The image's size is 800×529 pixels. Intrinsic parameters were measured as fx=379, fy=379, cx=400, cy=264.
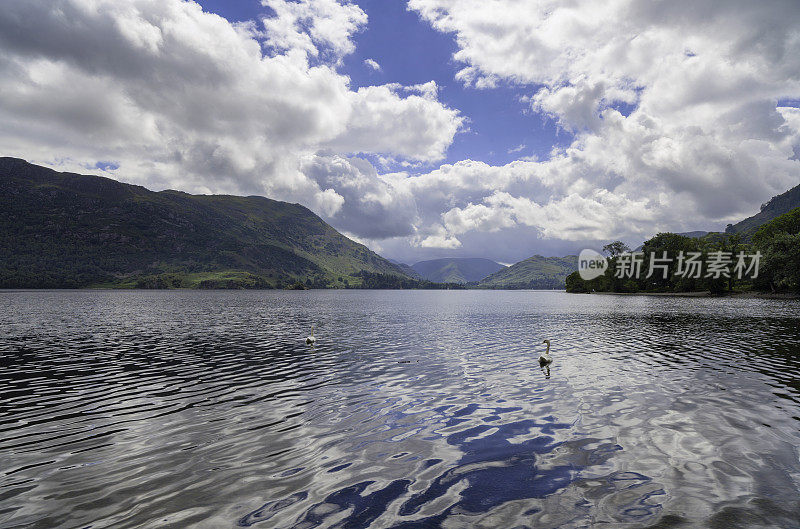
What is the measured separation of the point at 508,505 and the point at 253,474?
8.26 meters

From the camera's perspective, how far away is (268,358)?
35.6 metres

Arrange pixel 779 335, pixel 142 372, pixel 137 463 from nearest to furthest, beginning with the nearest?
pixel 137 463 < pixel 142 372 < pixel 779 335

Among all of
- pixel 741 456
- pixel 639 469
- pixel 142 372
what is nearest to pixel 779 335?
pixel 741 456

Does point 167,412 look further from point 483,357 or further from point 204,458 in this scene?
point 483,357

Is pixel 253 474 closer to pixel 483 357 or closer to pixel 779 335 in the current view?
pixel 483 357

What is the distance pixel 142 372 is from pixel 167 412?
39.7 feet

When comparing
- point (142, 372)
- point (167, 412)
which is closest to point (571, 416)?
point (167, 412)

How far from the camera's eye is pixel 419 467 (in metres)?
13.5

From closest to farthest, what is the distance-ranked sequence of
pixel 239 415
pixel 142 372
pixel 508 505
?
pixel 508 505, pixel 239 415, pixel 142 372

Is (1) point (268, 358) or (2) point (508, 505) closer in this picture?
(2) point (508, 505)

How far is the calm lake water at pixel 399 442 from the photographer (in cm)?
1066

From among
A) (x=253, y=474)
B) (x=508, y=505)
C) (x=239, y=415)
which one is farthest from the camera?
(x=239, y=415)

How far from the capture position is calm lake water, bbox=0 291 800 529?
10.7 meters

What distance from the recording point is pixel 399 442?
15.9m
